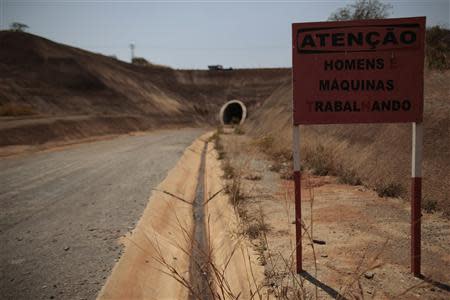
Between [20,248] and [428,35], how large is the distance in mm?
12519

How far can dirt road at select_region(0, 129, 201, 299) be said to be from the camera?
395 centimetres

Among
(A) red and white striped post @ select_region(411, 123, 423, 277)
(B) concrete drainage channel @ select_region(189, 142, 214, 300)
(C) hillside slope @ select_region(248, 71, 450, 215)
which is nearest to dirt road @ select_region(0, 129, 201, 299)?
(B) concrete drainage channel @ select_region(189, 142, 214, 300)

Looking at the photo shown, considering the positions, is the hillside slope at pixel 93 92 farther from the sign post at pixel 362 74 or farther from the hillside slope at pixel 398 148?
the sign post at pixel 362 74

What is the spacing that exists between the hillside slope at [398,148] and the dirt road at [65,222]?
4.95 meters

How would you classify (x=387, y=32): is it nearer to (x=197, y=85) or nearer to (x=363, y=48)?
(x=363, y=48)

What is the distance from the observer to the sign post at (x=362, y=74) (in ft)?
11.6

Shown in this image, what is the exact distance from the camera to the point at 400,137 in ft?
25.7

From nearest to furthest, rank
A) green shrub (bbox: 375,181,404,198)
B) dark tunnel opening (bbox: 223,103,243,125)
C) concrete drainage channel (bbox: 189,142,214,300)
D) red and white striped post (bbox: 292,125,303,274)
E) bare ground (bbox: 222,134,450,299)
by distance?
bare ground (bbox: 222,134,450,299) → red and white striped post (bbox: 292,125,303,274) → concrete drainage channel (bbox: 189,142,214,300) → green shrub (bbox: 375,181,404,198) → dark tunnel opening (bbox: 223,103,243,125)

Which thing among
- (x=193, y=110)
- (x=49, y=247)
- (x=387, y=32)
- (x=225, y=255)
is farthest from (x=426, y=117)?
(x=193, y=110)

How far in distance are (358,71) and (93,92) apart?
40.0m

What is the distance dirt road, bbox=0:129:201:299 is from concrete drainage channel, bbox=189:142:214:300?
3.43 feet

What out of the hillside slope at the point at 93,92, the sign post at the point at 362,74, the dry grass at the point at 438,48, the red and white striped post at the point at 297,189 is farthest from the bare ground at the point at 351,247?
the hillside slope at the point at 93,92

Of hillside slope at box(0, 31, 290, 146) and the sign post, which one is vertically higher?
hillside slope at box(0, 31, 290, 146)

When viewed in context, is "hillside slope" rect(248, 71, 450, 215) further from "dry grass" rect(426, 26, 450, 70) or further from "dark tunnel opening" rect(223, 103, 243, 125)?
"dark tunnel opening" rect(223, 103, 243, 125)
